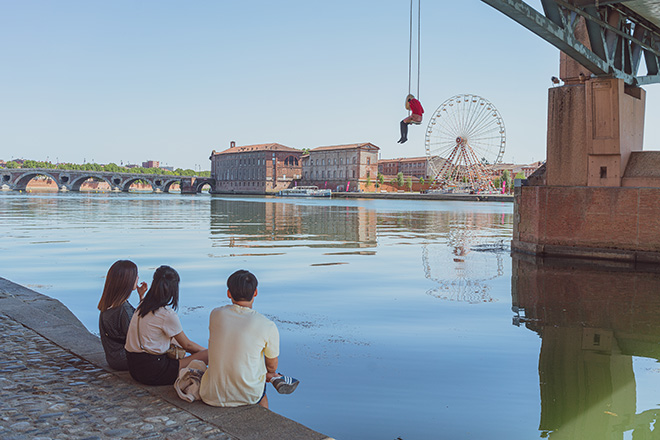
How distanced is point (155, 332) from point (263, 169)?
418 feet

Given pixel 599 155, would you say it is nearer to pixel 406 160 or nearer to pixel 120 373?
pixel 120 373

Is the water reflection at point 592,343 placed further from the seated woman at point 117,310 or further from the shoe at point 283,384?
the seated woman at point 117,310

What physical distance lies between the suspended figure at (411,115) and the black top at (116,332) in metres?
7.82

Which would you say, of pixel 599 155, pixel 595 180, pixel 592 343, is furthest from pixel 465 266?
pixel 592 343

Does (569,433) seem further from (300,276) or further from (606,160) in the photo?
(606,160)

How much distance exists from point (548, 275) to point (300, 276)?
5027mm

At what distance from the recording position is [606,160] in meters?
12.9

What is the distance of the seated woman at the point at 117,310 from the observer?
4402 millimetres

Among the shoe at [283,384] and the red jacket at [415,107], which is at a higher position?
the red jacket at [415,107]

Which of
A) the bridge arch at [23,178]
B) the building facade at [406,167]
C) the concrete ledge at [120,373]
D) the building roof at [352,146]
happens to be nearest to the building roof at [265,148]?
the building roof at [352,146]

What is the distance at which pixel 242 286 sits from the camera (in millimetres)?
3652

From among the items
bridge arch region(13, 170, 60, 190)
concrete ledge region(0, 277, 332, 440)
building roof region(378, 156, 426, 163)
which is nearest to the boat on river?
building roof region(378, 156, 426, 163)

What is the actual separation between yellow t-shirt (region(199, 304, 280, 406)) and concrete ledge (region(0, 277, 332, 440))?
9 cm

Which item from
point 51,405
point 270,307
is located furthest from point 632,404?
point 270,307
